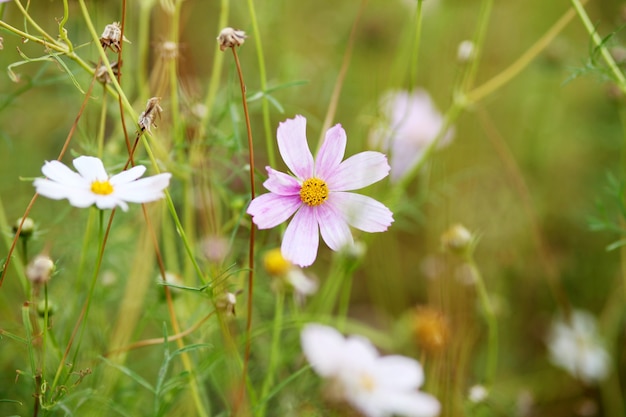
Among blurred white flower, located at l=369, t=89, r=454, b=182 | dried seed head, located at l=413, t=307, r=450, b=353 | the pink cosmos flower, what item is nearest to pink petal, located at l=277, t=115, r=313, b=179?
the pink cosmos flower

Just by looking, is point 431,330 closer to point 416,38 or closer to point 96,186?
point 416,38

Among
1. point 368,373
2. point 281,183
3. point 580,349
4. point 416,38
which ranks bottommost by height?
point 368,373

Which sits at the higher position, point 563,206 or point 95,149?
point 563,206

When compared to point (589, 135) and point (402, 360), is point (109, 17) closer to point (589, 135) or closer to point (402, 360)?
point (402, 360)

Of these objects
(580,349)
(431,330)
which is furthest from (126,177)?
(580,349)

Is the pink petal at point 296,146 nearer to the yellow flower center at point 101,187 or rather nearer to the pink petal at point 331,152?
the pink petal at point 331,152

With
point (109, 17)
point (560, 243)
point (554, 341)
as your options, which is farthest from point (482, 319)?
point (109, 17)
